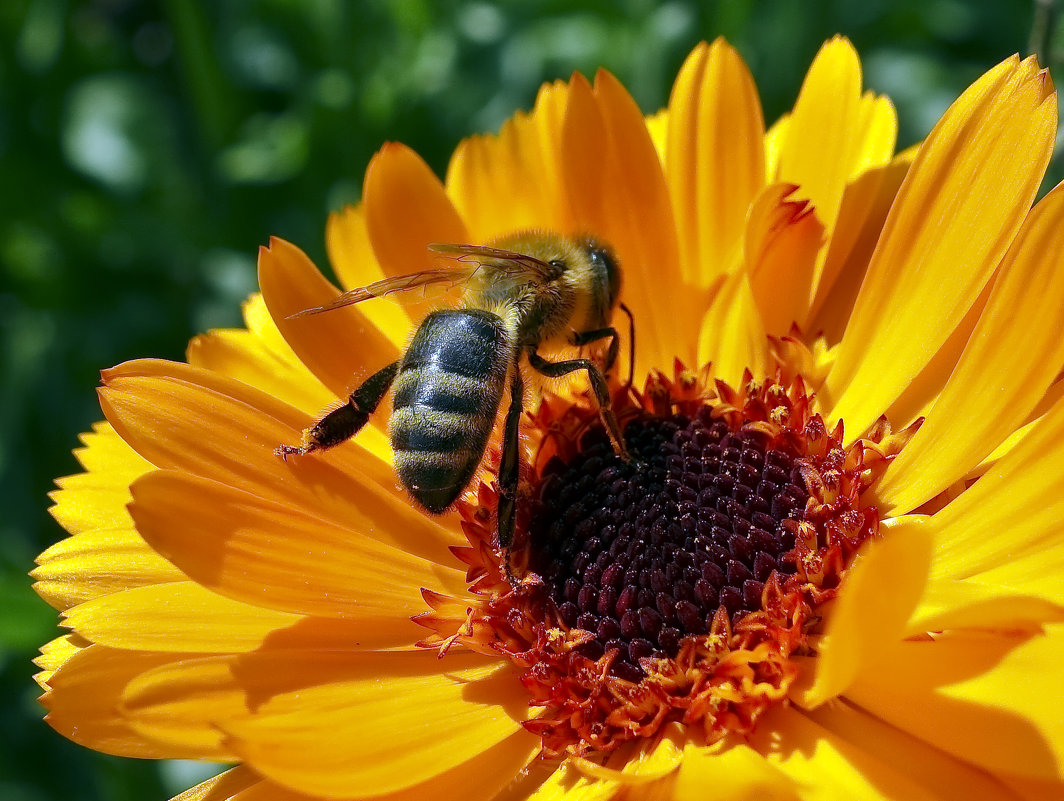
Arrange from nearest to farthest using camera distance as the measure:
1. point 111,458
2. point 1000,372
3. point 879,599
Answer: point 879,599 → point 1000,372 → point 111,458

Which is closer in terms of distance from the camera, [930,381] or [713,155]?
[930,381]

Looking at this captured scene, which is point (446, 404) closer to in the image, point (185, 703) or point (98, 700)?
point (185, 703)

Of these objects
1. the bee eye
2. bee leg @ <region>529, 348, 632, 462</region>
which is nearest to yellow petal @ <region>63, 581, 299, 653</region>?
bee leg @ <region>529, 348, 632, 462</region>

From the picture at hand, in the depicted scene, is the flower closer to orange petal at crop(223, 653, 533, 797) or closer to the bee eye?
orange petal at crop(223, 653, 533, 797)

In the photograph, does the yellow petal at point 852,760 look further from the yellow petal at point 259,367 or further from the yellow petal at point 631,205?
the yellow petal at point 259,367

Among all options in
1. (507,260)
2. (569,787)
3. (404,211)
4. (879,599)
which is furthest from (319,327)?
(879,599)

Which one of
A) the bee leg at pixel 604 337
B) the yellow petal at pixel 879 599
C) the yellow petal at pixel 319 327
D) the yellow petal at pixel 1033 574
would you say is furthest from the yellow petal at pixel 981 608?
the yellow petal at pixel 319 327

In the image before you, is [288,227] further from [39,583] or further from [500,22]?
[39,583]

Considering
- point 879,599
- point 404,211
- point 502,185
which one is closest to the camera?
point 879,599
